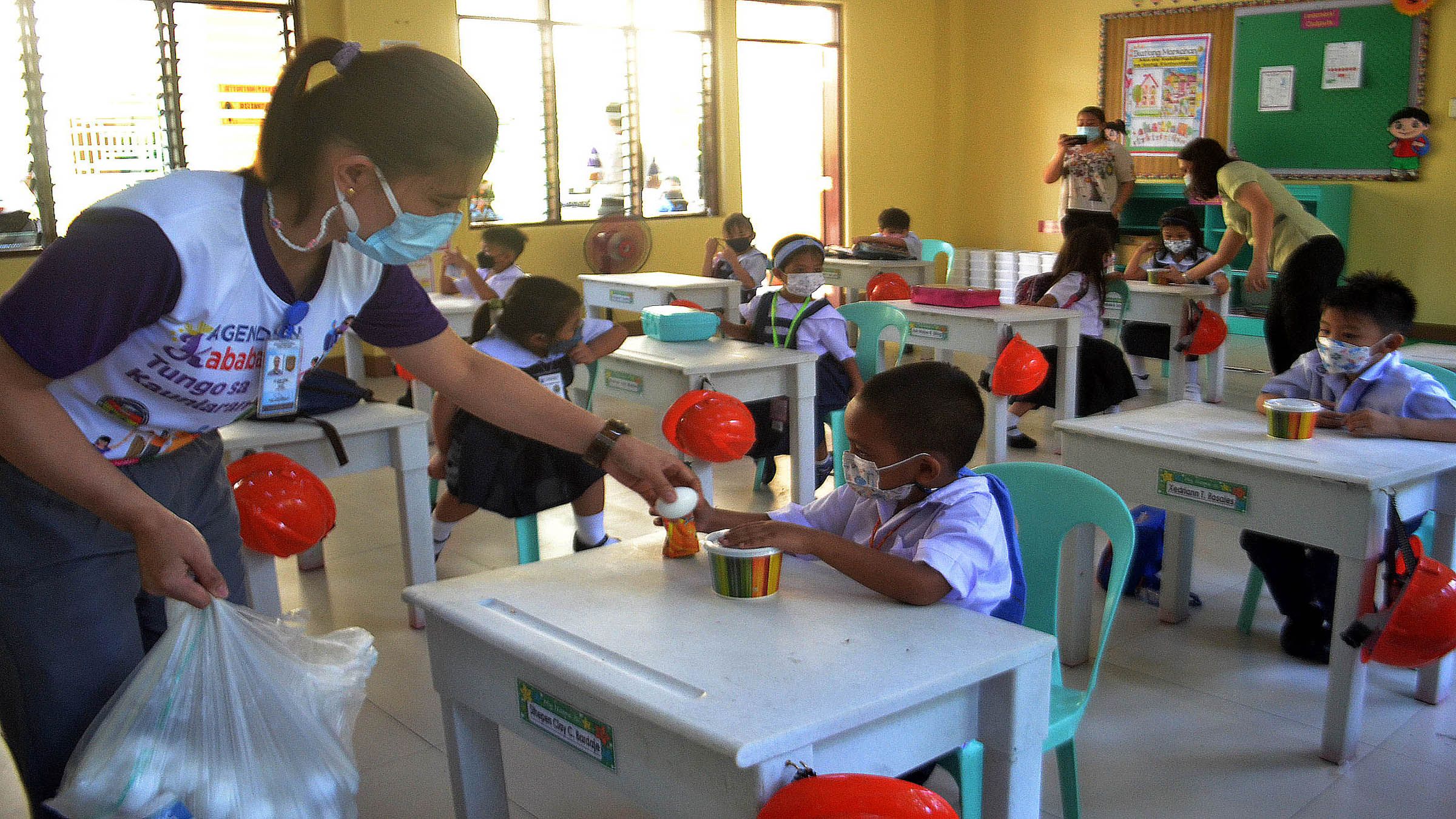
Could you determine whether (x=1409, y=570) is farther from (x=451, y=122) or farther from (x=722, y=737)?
(x=451, y=122)

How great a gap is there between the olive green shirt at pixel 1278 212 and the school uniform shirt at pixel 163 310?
14.4ft

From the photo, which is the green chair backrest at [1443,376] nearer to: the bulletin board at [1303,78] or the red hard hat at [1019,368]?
the red hard hat at [1019,368]

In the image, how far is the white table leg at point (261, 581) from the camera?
2576 mm

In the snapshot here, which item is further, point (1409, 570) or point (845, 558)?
point (1409, 570)

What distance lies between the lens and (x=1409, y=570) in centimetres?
219

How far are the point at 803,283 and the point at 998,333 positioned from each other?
807mm

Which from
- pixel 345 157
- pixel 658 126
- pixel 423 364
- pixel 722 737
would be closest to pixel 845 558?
pixel 722 737

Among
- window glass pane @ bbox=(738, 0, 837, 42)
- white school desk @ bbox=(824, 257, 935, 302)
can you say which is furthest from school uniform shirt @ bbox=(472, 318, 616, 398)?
window glass pane @ bbox=(738, 0, 837, 42)

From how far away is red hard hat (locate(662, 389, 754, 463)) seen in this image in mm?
2631

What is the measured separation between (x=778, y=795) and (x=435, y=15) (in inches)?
297

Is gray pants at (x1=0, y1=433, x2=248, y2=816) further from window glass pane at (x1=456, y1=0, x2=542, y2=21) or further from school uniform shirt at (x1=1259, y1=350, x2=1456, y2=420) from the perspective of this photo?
window glass pane at (x1=456, y1=0, x2=542, y2=21)

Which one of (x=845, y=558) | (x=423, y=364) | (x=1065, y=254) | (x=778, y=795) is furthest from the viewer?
(x=1065, y=254)

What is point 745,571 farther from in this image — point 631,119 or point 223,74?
point 631,119

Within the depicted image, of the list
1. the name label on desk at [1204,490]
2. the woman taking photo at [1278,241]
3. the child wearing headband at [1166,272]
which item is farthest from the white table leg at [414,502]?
the child wearing headband at [1166,272]
